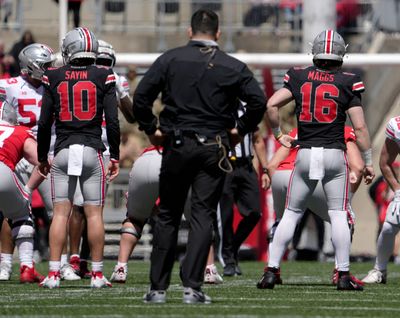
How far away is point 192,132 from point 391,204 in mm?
3321

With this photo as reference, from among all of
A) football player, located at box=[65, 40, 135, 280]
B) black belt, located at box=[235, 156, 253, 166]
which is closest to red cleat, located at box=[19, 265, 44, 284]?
football player, located at box=[65, 40, 135, 280]

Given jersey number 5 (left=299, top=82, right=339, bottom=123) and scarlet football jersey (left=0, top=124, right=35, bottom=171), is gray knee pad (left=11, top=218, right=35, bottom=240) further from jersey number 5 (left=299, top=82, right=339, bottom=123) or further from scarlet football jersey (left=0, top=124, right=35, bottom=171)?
jersey number 5 (left=299, top=82, right=339, bottom=123)

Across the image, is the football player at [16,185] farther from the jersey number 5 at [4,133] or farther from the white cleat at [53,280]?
the white cleat at [53,280]

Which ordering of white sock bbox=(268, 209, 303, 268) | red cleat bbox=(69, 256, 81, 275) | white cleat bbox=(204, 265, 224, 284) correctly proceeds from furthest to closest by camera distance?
red cleat bbox=(69, 256, 81, 275) < white cleat bbox=(204, 265, 224, 284) < white sock bbox=(268, 209, 303, 268)

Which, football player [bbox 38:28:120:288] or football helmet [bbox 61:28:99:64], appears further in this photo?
football helmet [bbox 61:28:99:64]

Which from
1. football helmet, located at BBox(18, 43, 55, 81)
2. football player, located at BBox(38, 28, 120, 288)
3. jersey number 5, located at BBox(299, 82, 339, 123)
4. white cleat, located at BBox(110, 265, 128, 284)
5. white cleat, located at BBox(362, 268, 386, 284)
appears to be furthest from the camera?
football helmet, located at BBox(18, 43, 55, 81)

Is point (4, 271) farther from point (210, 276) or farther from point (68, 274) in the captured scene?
point (210, 276)

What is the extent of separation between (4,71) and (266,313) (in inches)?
427

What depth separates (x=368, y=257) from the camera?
1747 centimetres

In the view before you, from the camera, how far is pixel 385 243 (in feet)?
37.1

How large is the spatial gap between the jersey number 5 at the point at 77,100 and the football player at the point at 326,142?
132 centimetres

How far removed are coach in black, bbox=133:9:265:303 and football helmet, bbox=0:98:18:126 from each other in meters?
2.67

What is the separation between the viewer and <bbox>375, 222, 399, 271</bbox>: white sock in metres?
11.3

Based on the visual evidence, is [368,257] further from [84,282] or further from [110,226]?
[84,282]
